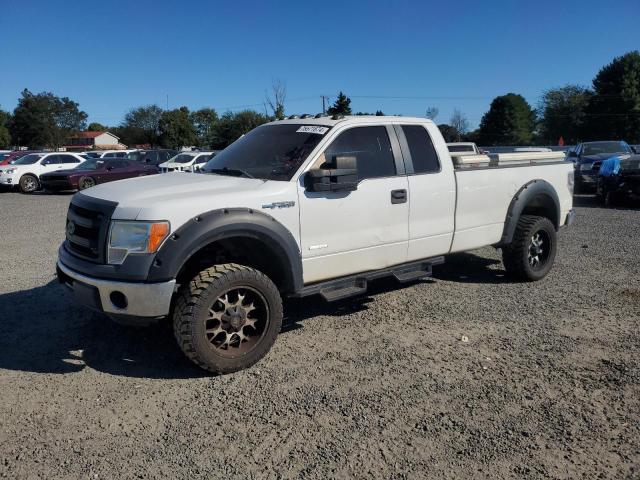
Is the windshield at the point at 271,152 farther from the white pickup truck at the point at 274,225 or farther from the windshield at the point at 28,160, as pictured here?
the windshield at the point at 28,160

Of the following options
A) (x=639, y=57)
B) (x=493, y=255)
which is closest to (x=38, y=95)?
(x=639, y=57)

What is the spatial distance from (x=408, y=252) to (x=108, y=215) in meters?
2.71

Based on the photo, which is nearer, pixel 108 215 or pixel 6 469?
pixel 6 469

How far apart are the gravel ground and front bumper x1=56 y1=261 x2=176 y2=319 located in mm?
574

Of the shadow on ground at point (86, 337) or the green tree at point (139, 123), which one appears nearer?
the shadow on ground at point (86, 337)

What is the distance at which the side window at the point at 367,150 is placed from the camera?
4.82m

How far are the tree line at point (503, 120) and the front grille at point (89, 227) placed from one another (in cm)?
5424

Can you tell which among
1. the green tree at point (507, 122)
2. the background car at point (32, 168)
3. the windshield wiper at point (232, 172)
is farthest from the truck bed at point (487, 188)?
the green tree at point (507, 122)

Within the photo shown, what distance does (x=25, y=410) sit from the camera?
11.8 feet

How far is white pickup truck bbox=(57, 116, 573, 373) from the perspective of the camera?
12.5ft

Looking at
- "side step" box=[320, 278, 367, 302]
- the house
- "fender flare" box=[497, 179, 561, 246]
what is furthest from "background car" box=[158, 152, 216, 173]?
the house

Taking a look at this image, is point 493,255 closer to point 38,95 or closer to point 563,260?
point 563,260

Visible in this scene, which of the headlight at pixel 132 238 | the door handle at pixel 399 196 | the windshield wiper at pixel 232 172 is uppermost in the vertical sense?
the windshield wiper at pixel 232 172

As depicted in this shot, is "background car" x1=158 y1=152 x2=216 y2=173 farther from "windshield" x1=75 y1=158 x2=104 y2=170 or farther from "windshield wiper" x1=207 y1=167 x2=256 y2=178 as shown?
"windshield wiper" x1=207 y1=167 x2=256 y2=178
